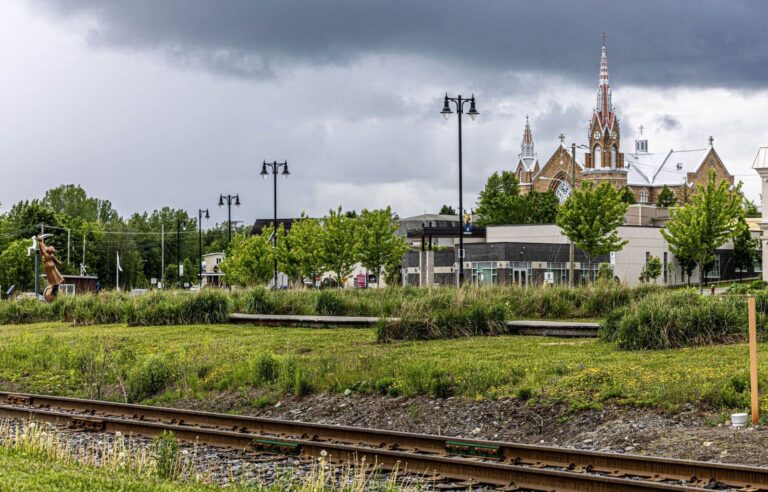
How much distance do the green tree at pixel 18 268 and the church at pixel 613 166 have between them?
2974 inches

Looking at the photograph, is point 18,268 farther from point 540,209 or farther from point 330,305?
point 330,305

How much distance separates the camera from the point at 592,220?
224ft

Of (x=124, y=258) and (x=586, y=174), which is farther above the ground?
(x=586, y=174)

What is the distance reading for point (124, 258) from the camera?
140 m

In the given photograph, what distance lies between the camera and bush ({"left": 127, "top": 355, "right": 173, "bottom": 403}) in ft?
64.7

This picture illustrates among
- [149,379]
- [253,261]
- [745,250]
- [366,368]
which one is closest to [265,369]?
[366,368]

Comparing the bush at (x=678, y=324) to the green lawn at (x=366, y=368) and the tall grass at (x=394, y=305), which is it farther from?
the tall grass at (x=394, y=305)

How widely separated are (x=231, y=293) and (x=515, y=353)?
1800 cm

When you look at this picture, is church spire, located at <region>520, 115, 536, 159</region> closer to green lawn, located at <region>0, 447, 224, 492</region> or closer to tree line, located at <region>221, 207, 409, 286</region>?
tree line, located at <region>221, 207, 409, 286</region>

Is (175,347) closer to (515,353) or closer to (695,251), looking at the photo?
(515,353)

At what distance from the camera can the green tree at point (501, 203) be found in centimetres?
12038

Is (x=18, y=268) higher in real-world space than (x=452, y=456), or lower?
higher

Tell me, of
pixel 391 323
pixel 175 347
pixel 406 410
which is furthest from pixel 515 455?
pixel 175 347

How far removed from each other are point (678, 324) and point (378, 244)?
49.2 meters
